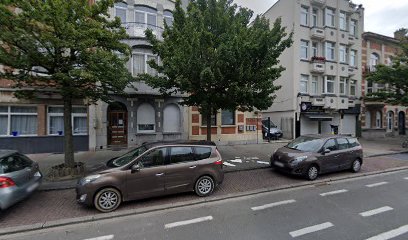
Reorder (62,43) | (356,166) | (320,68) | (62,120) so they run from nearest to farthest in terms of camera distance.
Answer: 1. (62,43)
2. (356,166)
3. (62,120)
4. (320,68)

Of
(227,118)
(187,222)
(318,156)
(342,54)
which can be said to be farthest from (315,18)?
(187,222)

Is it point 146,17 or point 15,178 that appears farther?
point 146,17

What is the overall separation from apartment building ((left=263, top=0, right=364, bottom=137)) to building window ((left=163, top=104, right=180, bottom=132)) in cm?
1049

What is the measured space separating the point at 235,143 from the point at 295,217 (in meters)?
11.4

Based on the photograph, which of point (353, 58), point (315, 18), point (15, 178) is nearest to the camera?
point (15, 178)

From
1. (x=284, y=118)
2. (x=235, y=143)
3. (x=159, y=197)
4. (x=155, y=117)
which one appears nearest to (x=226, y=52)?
(x=159, y=197)

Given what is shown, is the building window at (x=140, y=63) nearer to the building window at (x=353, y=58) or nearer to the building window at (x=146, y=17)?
the building window at (x=146, y=17)

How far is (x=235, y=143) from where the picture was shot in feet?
54.3

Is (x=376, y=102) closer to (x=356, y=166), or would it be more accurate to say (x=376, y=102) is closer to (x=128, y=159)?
(x=356, y=166)

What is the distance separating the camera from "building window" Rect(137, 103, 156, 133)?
576 inches

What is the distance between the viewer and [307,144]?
8.84 metres

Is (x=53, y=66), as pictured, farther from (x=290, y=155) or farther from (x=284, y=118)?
(x=284, y=118)

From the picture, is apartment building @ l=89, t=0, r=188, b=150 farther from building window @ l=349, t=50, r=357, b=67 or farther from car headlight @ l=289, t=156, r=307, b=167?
building window @ l=349, t=50, r=357, b=67

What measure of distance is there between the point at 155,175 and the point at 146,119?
30.6 ft
